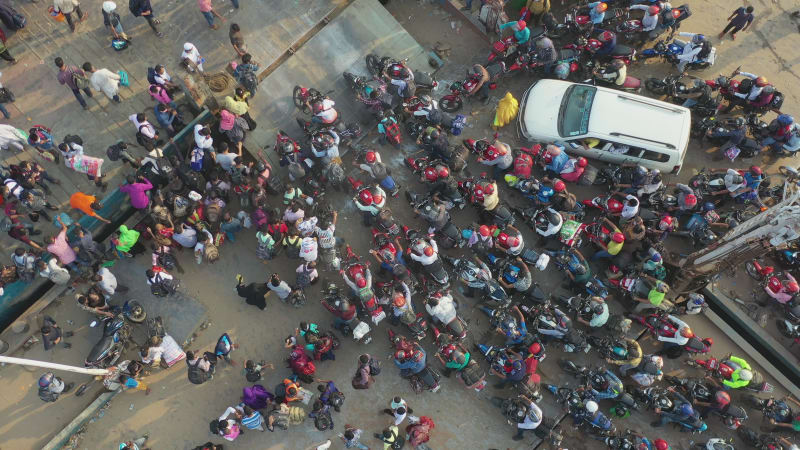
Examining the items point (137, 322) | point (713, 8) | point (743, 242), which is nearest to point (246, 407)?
point (137, 322)

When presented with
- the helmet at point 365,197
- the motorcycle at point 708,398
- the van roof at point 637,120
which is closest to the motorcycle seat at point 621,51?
the van roof at point 637,120

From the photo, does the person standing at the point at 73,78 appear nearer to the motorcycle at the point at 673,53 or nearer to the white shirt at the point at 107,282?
the white shirt at the point at 107,282

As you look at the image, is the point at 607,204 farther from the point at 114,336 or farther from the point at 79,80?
the point at 79,80

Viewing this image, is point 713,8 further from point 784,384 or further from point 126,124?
point 126,124

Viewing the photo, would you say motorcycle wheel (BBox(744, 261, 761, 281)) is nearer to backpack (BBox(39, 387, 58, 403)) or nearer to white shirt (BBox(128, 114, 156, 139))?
white shirt (BBox(128, 114, 156, 139))

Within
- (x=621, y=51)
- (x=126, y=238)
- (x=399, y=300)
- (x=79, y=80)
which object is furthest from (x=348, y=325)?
(x=621, y=51)

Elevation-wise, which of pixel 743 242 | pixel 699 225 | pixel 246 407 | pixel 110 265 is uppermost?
pixel 110 265
